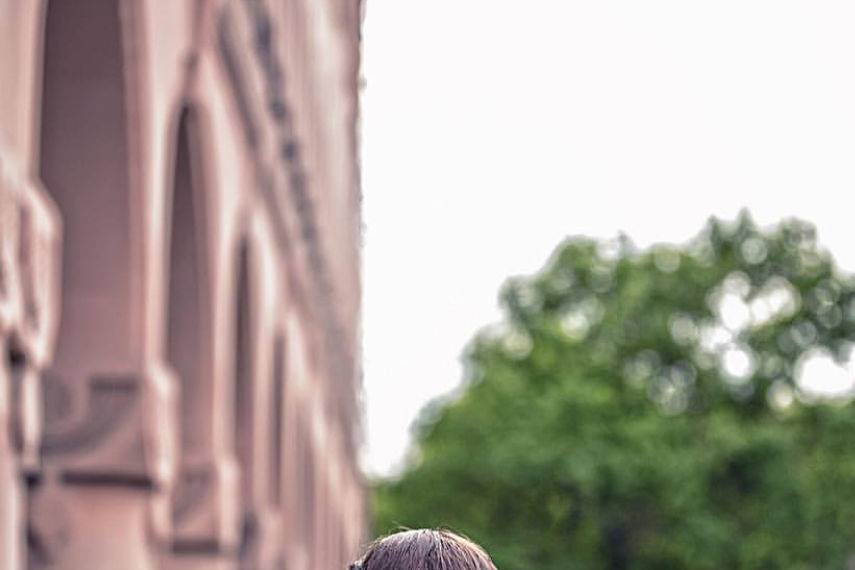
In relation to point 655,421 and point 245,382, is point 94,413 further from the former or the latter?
point 655,421

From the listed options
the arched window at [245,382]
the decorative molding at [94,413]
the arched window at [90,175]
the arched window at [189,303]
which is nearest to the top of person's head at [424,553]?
the arched window at [90,175]

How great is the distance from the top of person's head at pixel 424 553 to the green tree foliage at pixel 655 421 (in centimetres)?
4748

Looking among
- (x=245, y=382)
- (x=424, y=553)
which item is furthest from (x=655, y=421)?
(x=424, y=553)

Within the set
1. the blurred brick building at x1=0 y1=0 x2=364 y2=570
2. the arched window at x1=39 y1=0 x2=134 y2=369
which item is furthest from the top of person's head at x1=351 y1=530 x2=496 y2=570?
the arched window at x1=39 y1=0 x2=134 y2=369

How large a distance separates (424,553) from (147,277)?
8205 mm

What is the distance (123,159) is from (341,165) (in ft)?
103

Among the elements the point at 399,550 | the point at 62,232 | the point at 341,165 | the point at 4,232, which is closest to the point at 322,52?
the point at 341,165

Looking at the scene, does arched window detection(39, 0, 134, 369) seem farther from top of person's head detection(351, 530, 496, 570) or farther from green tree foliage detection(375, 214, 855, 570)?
green tree foliage detection(375, 214, 855, 570)

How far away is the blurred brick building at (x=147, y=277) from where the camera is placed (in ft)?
29.1

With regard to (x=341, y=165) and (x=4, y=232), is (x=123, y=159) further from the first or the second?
(x=341, y=165)

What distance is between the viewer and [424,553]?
3.99m

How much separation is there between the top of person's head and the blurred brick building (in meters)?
4.37

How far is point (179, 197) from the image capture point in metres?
15.7

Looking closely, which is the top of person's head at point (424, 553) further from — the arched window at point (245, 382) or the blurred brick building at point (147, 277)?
the arched window at point (245, 382)
